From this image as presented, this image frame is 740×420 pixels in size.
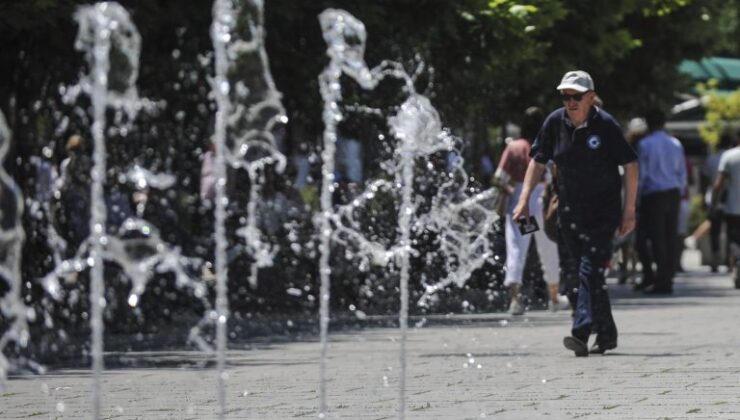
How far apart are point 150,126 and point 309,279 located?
2.28 metres

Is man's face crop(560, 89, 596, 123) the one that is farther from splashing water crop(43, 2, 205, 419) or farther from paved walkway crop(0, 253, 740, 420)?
splashing water crop(43, 2, 205, 419)

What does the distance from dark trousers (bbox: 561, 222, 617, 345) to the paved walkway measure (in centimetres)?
19

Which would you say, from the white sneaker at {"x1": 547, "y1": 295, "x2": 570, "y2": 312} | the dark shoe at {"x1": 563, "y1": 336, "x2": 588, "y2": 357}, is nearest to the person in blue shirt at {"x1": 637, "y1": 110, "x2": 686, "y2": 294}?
the white sneaker at {"x1": 547, "y1": 295, "x2": 570, "y2": 312}

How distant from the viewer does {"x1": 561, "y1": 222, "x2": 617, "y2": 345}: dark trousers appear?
12180 millimetres

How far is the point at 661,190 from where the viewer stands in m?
21.3

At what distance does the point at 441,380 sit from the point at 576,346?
174 cm

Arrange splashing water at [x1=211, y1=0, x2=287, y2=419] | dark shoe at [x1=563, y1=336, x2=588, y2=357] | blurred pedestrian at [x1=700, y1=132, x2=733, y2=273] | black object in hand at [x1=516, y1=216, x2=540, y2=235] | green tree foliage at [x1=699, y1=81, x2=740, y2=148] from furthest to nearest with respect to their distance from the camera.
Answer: green tree foliage at [x1=699, y1=81, x2=740, y2=148], blurred pedestrian at [x1=700, y1=132, x2=733, y2=273], splashing water at [x1=211, y1=0, x2=287, y2=419], black object in hand at [x1=516, y1=216, x2=540, y2=235], dark shoe at [x1=563, y1=336, x2=588, y2=357]

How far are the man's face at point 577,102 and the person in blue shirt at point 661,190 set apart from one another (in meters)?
8.89

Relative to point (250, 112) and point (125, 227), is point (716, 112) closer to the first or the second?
point (250, 112)

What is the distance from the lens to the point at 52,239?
16.3 meters

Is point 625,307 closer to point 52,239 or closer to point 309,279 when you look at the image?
point 309,279

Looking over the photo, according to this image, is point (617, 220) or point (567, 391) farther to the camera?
point (617, 220)

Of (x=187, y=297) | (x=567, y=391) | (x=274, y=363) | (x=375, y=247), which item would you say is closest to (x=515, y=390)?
(x=567, y=391)

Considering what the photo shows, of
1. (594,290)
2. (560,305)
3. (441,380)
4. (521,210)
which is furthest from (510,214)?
(441,380)
